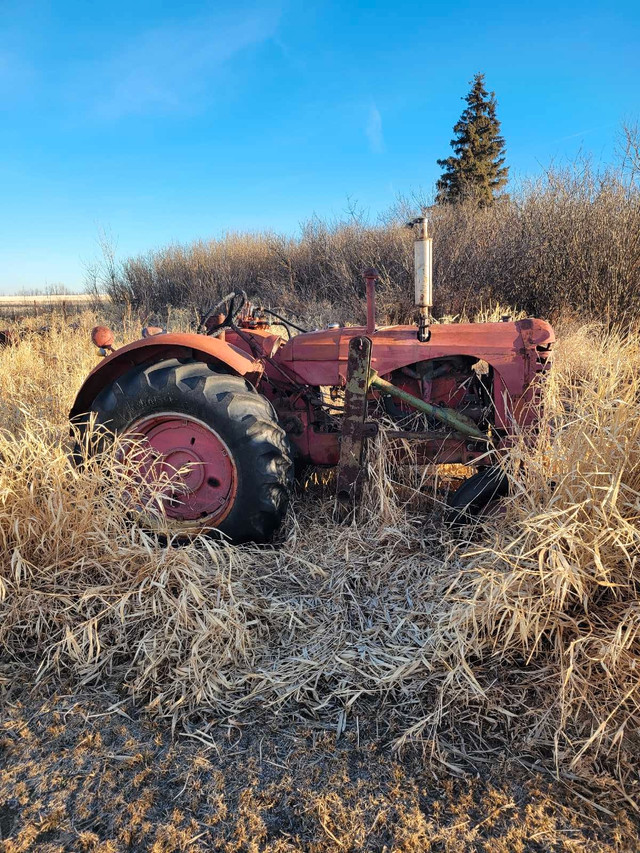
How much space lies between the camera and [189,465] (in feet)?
8.86

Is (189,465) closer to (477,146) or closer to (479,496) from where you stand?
(479,496)

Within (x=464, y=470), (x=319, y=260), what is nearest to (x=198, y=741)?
(x=464, y=470)

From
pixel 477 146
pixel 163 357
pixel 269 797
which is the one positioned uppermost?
pixel 477 146

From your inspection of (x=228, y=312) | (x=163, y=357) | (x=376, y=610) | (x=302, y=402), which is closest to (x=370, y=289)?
(x=302, y=402)

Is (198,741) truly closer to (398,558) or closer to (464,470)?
(398,558)

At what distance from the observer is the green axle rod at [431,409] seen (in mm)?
2872

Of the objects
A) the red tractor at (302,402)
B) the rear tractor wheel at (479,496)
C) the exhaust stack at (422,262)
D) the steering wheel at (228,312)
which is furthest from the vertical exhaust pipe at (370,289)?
the rear tractor wheel at (479,496)

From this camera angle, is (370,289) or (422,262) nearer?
(422,262)

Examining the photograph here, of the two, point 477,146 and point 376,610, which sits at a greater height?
point 477,146

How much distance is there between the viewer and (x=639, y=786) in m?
1.43

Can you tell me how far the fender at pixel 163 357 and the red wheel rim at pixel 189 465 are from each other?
38 centimetres

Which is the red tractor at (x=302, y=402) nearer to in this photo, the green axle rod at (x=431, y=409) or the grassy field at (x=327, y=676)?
the green axle rod at (x=431, y=409)

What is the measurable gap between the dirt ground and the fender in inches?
68.5

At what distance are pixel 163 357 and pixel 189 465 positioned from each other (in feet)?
2.24
